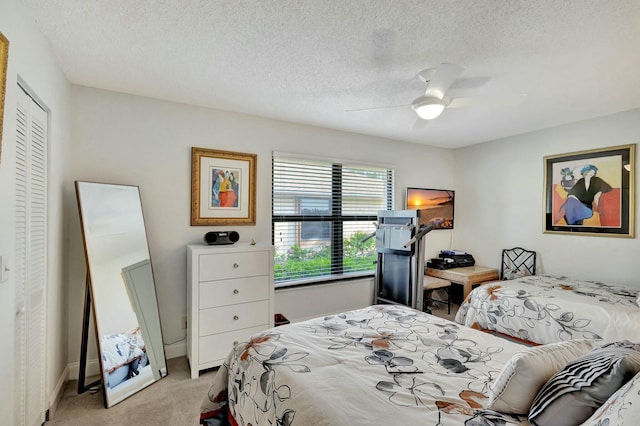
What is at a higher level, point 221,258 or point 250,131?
point 250,131

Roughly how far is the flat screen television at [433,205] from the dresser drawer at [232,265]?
2464 mm

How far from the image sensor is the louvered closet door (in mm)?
1626

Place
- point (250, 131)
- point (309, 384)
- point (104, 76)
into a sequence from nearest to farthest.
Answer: point (309, 384)
point (104, 76)
point (250, 131)

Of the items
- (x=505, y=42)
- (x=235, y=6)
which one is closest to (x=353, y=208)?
(x=505, y=42)

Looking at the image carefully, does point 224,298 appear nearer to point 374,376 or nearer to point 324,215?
point 324,215

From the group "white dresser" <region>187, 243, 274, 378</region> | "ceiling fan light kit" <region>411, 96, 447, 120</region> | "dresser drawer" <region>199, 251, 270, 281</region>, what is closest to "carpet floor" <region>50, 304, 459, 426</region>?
"white dresser" <region>187, 243, 274, 378</region>

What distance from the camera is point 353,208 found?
4109 millimetres

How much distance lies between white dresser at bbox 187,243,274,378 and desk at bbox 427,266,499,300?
8.05ft

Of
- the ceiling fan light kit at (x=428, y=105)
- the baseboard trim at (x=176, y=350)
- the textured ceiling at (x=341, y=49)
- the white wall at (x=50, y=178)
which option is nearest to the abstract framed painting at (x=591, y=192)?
the textured ceiling at (x=341, y=49)

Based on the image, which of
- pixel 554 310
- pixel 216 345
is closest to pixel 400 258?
pixel 554 310

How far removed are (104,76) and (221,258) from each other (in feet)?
5.55

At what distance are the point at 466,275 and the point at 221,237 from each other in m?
3.01

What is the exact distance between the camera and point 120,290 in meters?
2.43

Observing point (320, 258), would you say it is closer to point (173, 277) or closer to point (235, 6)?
point (173, 277)
